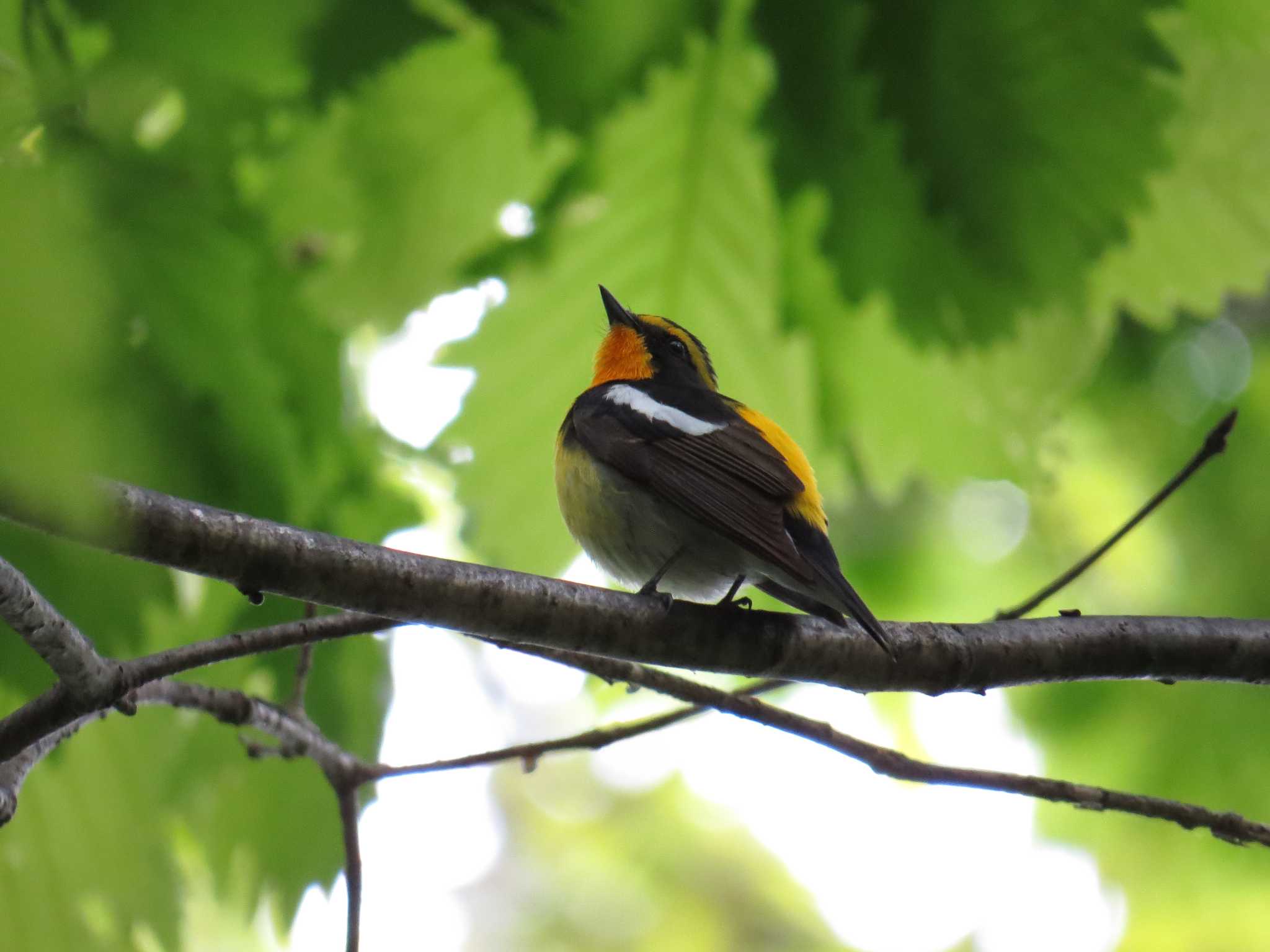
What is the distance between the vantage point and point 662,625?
2553 mm

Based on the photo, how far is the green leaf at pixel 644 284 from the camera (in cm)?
331

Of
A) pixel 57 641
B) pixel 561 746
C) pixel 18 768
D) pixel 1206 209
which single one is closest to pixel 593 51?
pixel 561 746

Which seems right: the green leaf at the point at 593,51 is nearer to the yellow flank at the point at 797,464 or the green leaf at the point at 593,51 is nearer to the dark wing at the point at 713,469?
Result: the dark wing at the point at 713,469

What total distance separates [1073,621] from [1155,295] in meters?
1.41

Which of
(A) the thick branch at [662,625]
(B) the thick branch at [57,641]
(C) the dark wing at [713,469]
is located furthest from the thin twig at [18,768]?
(C) the dark wing at [713,469]

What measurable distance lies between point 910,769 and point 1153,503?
810 mm

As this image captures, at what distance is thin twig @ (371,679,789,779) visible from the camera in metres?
2.64

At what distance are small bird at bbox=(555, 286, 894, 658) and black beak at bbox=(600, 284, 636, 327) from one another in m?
0.01

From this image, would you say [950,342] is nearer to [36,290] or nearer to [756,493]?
[756,493]

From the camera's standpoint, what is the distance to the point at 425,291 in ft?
11.4

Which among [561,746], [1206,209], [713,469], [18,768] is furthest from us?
[1206,209]

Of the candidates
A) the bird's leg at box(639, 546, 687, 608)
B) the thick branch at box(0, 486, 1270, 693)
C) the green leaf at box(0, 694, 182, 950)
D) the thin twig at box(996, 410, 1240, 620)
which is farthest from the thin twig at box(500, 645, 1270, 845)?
the green leaf at box(0, 694, 182, 950)

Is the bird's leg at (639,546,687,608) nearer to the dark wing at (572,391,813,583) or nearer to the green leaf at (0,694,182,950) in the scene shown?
the dark wing at (572,391,813,583)

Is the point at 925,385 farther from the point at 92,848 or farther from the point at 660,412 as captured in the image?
the point at 92,848
